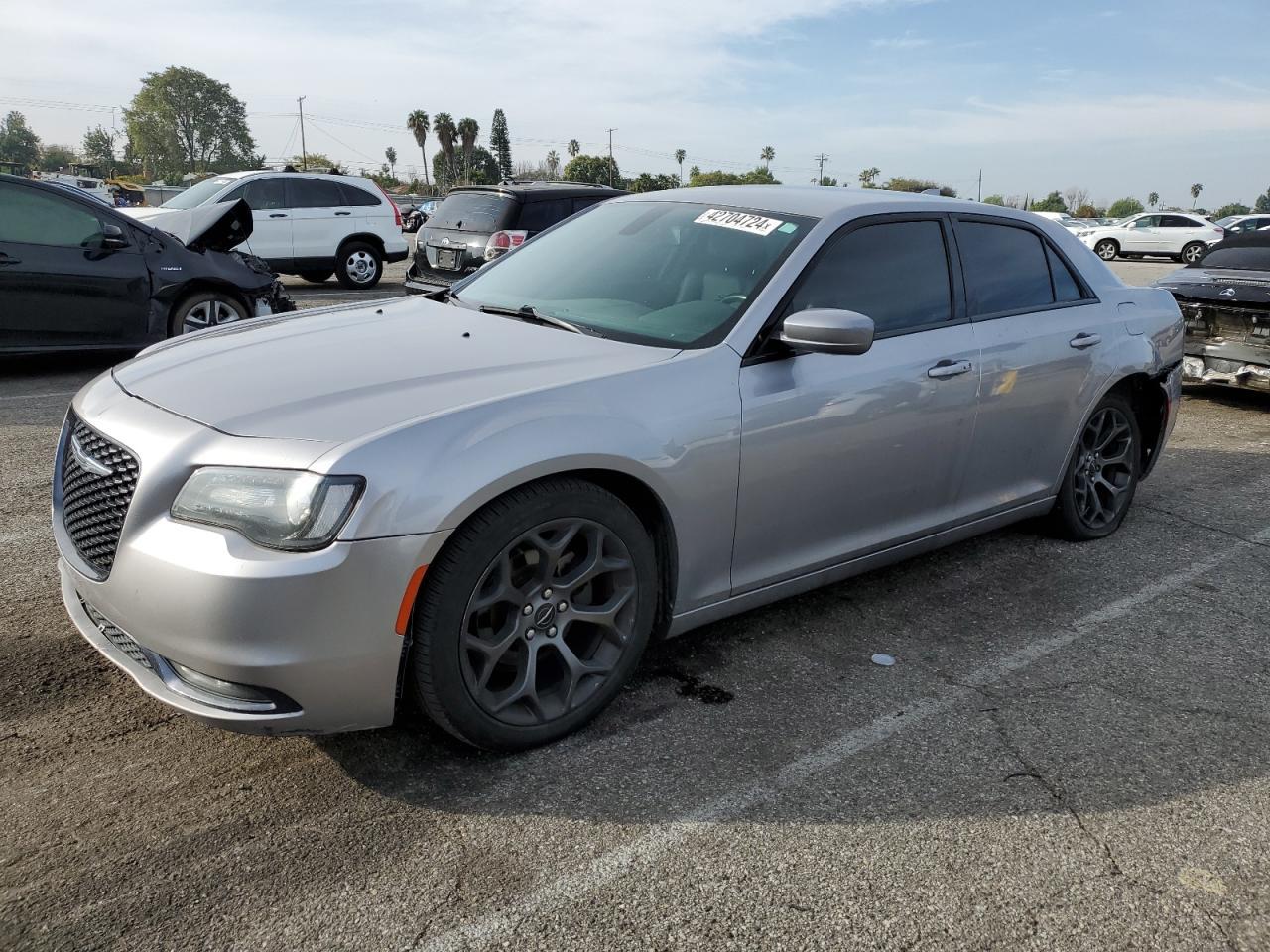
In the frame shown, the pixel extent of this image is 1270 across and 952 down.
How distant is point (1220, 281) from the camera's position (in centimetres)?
843

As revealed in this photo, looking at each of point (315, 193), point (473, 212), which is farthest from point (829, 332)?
point (315, 193)

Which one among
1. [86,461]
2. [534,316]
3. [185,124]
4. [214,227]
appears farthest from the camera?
[185,124]

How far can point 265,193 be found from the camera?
47.9 ft

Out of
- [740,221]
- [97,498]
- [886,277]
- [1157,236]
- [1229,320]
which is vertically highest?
[740,221]

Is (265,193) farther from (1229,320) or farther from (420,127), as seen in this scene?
(420,127)

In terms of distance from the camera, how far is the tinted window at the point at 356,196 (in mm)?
15359

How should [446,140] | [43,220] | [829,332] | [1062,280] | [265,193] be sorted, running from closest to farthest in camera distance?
[829,332] → [1062,280] → [43,220] → [265,193] → [446,140]

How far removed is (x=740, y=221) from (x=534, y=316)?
2.88 feet

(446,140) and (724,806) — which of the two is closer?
(724,806)

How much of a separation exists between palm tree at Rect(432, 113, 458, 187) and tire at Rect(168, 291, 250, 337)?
119 meters

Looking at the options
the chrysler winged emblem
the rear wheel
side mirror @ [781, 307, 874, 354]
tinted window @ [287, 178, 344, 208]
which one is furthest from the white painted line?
the rear wheel

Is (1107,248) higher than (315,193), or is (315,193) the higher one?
(315,193)

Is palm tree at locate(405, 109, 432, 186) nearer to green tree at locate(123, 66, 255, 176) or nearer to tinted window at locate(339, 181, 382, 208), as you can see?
green tree at locate(123, 66, 255, 176)

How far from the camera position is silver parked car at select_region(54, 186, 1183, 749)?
8.18ft
